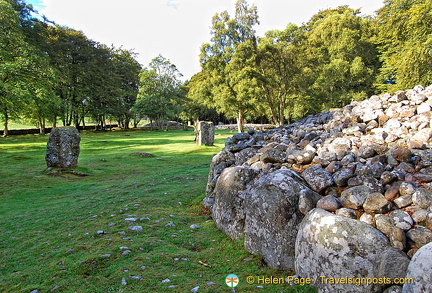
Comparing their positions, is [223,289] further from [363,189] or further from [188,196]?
[188,196]

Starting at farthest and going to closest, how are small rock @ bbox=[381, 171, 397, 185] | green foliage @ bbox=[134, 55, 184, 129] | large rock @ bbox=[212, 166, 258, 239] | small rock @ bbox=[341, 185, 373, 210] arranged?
green foliage @ bbox=[134, 55, 184, 129]
large rock @ bbox=[212, 166, 258, 239]
small rock @ bbox=[381, 171, 397, 185]
small rock @ bbox=[341, 185, 373, 210]

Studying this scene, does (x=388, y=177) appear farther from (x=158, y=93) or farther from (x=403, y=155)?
(x=158, y=93)

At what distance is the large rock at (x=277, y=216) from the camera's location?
4.34 meters

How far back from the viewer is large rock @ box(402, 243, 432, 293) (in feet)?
8.29

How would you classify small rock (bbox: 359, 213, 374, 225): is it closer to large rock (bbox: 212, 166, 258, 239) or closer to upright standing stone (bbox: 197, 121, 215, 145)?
large rock (bbox: 212, 166, 258, 239)

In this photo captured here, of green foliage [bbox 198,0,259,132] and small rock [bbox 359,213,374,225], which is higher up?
green foliage [bbox 198,0,259,132]

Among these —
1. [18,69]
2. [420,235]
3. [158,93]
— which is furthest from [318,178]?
[158,93]

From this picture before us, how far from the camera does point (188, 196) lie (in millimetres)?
9008

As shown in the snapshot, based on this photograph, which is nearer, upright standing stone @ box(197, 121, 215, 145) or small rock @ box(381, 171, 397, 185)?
small rock @ box(381, 171, 397, 185)

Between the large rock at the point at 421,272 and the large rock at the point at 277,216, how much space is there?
5.60 ft

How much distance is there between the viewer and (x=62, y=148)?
565 inches

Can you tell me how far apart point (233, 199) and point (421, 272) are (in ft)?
11.8

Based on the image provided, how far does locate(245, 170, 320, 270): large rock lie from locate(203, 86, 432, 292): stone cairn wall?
0.06 feet

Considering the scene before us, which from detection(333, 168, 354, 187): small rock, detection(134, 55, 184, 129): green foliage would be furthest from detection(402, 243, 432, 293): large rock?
detection(134, 55, 184, 129): green foliage
